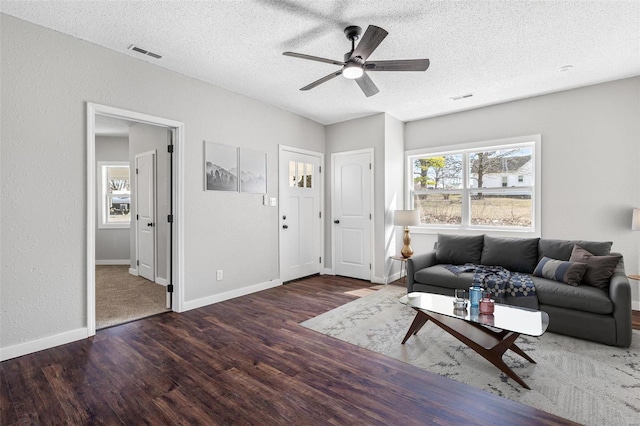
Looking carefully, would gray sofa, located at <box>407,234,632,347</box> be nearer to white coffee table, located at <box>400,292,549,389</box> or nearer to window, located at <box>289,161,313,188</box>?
white coffee table, located at <box>400,292,549,389</box>

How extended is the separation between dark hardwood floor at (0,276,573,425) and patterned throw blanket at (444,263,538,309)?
1.33 metres

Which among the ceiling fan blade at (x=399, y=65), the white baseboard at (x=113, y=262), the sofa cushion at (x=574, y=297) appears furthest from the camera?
the white baseboard at (x=113, y=262)

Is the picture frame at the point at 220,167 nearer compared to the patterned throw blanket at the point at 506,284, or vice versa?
the patterned throw blanket at the point at 506,284

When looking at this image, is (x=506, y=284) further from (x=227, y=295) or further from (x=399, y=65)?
(x=227, y=295)

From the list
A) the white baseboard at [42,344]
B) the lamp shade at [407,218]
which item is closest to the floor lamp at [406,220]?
the lamp shade at [407,218]

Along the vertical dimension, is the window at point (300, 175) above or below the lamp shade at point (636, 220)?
above

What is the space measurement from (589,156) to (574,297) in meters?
2.17

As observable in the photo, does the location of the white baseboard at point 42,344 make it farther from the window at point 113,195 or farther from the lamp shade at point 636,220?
the lamp shade at point 636,220

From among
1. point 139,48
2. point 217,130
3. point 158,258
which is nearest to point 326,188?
point 217,130

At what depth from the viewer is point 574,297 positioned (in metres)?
2.87

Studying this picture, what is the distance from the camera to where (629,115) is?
147 inches

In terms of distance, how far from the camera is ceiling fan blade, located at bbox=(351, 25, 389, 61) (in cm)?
220

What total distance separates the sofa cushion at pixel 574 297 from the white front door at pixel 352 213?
254 cm

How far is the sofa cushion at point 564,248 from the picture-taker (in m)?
3.26
